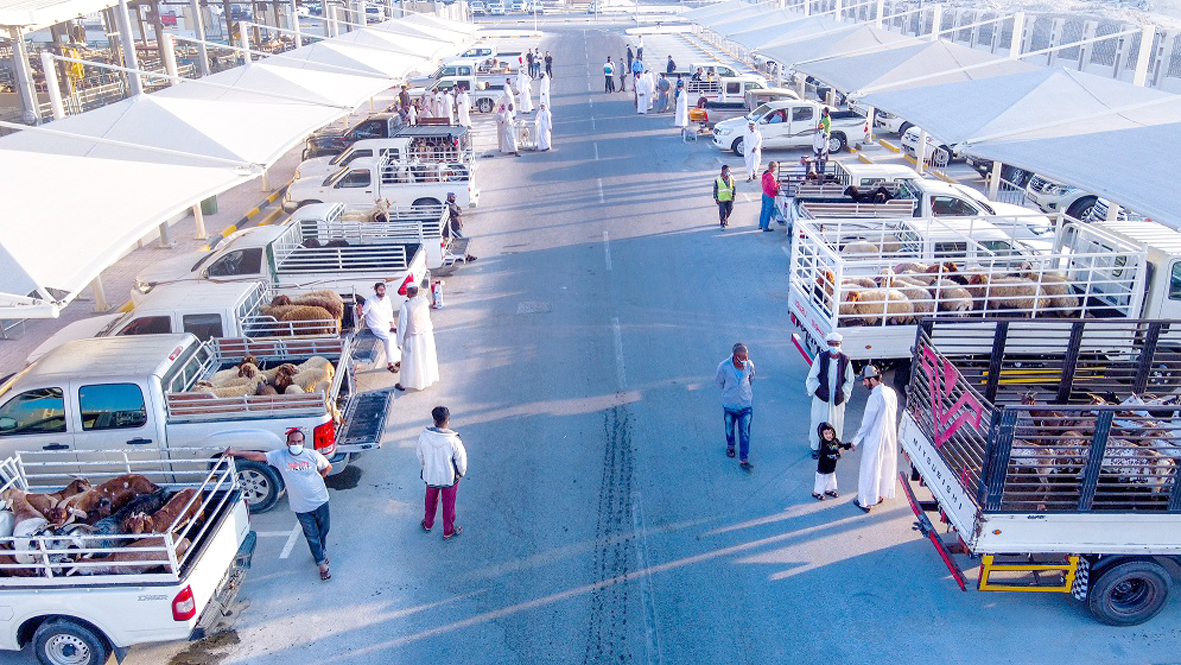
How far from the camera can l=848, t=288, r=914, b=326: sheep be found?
34.9 feet

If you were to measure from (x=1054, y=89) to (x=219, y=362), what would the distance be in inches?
618

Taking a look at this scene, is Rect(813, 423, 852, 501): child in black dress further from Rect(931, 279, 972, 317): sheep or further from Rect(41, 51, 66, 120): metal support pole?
Rect(41, 51, 66, 120): metal support pole

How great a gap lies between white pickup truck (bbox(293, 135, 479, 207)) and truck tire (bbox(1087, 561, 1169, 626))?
45.6 feet

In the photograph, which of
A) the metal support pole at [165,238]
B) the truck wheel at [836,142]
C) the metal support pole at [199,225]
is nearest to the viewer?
the metal support pole at [165,238]

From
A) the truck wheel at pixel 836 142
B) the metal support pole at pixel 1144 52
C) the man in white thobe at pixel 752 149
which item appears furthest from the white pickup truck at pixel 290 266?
the truck wheel at pixel 836 142

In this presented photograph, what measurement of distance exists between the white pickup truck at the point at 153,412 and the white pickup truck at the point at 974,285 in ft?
18.7

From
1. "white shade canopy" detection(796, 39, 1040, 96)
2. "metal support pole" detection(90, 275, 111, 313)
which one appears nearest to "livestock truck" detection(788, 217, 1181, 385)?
"metal support pole" detection(90, 275, 111, 313)

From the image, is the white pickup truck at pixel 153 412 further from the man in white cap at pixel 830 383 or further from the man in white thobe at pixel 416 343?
the man in white cap at pixel 830 383

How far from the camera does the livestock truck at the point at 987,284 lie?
1050cm

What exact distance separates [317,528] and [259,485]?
4.93 ft

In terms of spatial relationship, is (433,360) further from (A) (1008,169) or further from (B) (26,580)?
(A) (1008,169)

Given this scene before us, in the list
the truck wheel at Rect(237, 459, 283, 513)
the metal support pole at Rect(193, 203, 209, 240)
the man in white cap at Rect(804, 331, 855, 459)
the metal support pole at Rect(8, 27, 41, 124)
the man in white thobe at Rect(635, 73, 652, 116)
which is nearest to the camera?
the truck wheel at Rect(237, 459, 283, 513)

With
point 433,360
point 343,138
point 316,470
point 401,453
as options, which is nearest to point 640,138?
point 343,138

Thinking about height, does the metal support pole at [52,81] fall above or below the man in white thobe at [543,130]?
above
